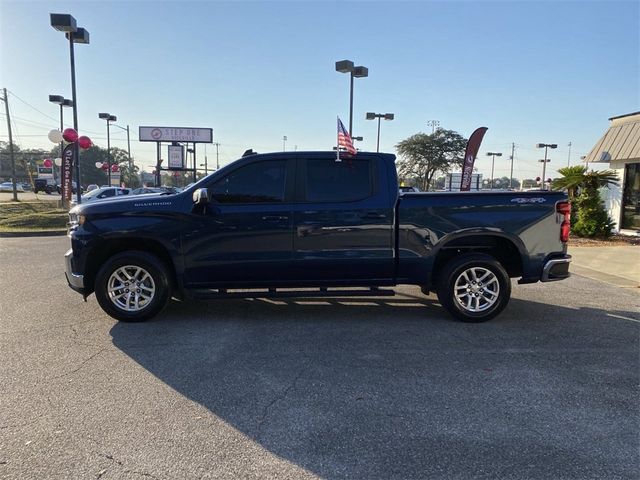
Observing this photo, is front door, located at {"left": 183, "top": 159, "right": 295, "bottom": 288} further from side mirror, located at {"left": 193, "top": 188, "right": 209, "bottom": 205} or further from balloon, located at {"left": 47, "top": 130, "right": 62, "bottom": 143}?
balloon, located at {"left": 47, "top": 130, "right": 62, "bottom": 143}

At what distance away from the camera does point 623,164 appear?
1512cm

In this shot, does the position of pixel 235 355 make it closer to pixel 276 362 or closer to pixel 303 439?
pixel 276 362

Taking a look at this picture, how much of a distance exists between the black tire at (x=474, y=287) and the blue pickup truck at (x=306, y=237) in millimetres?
12

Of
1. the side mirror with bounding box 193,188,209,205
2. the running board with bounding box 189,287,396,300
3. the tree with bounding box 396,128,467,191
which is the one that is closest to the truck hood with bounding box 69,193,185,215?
the side mirror with bounding box 193,188,209,205

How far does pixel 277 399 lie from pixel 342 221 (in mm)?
2512

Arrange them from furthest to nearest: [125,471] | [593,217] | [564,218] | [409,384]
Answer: [593,217], [564,218], [409,384], [125,471]

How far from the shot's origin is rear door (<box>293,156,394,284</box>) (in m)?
5.63

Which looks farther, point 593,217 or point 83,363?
point 593,217

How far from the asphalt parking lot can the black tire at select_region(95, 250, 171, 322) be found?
20 cm

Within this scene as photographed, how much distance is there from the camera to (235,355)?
4625mm

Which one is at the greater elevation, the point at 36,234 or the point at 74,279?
the point at 74,279

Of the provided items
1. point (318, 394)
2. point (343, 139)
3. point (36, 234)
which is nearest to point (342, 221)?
point (343, 139)

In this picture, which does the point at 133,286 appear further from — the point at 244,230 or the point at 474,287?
the point at 474,287

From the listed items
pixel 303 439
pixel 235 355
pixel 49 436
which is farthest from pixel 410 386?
pixel 49 436
